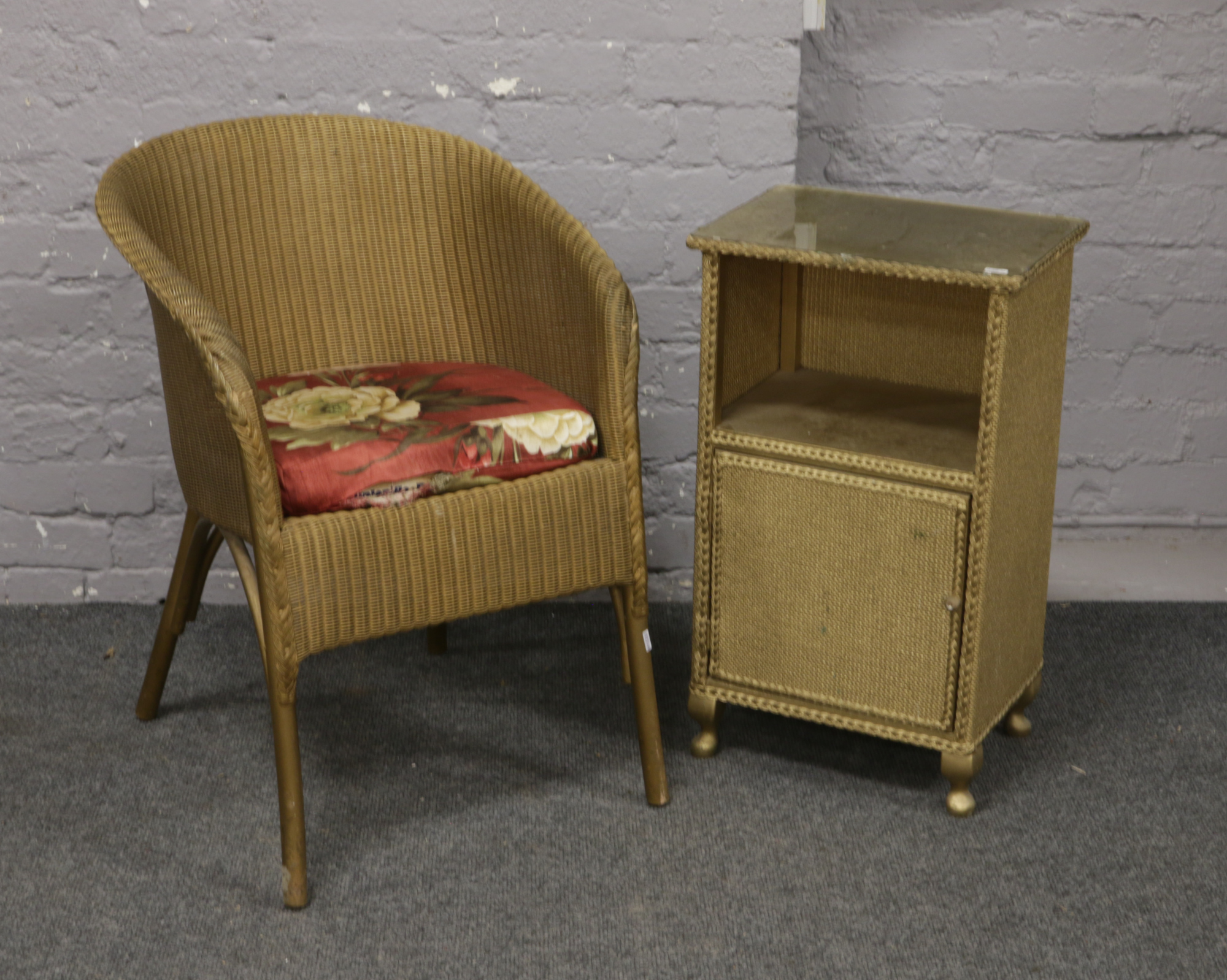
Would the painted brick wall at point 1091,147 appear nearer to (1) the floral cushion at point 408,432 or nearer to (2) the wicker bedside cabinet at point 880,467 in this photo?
(2) the wicker bedside cabinet at point 880,467

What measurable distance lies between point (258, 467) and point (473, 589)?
29 centimetres

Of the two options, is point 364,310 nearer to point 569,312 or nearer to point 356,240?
point 356,240

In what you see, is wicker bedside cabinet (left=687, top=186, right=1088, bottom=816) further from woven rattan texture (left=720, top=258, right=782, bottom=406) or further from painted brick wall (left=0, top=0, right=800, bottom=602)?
painted brick wall (left=0, top=0, right=800, bottom=602)

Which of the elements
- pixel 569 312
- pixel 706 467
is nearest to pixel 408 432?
pixel 569 312

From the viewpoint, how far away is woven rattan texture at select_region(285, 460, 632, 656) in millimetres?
1594

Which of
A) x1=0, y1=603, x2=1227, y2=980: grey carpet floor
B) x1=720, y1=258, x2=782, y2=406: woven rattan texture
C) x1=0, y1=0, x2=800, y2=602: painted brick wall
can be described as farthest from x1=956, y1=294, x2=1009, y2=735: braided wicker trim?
x1=0, y1=0, x2=800, y2=602: painted brick wall

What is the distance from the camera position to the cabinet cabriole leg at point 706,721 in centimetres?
194

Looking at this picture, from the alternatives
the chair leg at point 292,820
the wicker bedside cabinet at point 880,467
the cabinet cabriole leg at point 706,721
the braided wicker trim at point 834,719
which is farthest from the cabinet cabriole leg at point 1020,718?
the chair leg at point 292,820

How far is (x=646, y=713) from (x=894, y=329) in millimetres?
599

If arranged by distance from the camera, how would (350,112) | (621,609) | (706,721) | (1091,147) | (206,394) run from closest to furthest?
(206,394) → (621,609) → (706,721) → (350,112) → (1091,147)

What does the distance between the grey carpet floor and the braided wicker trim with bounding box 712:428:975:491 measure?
1.41 feet

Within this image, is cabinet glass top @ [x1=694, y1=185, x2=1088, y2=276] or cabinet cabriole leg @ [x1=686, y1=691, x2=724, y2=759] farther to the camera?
cabinet cabriole leg @ [x1=686, y1=691, x2=724, y2=759]

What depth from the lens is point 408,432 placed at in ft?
5.58

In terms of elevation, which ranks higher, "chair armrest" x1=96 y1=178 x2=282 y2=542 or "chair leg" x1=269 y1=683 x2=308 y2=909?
"chair armrest" x1=96 y1=178 x2=282 y2=542
